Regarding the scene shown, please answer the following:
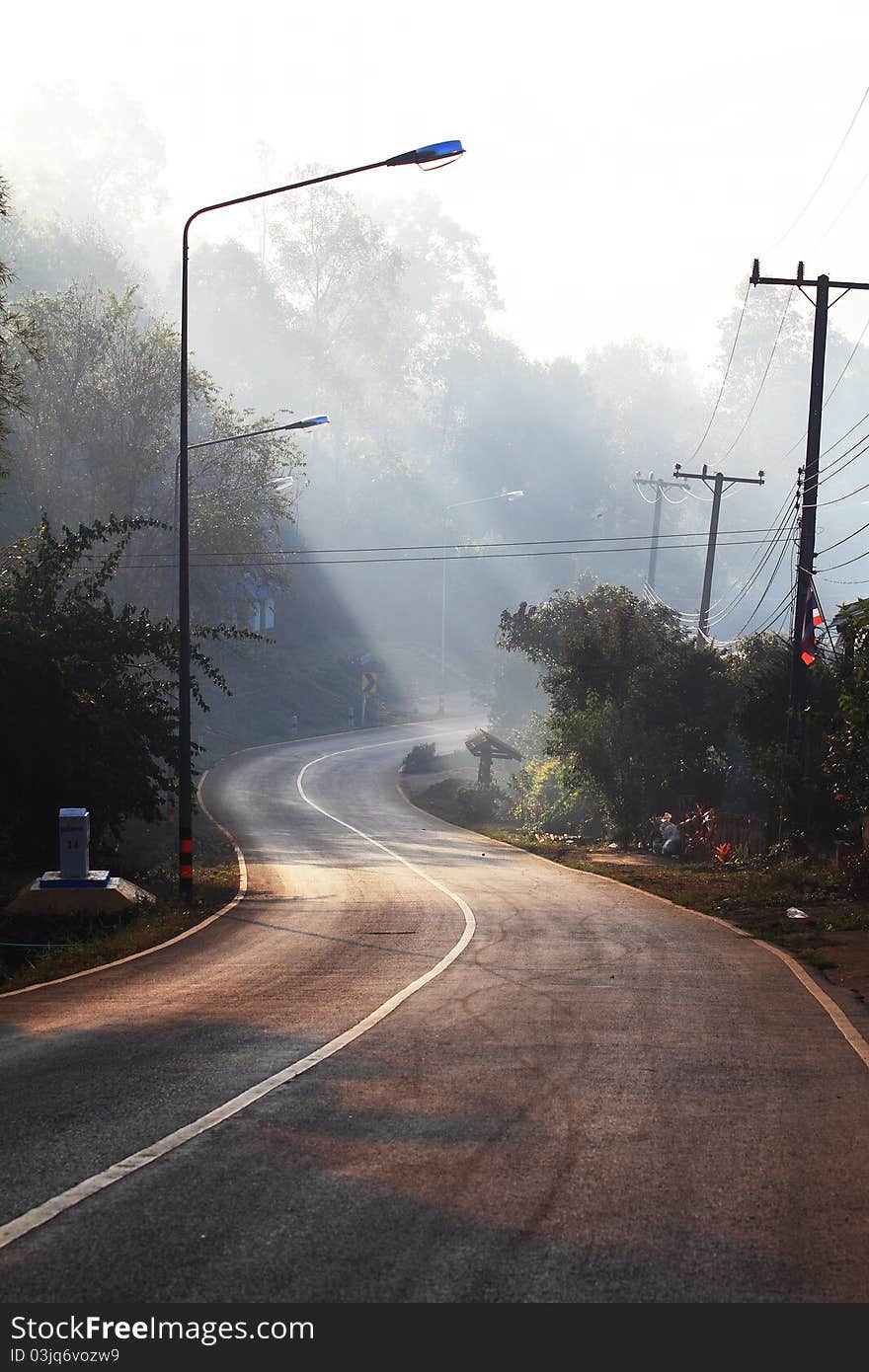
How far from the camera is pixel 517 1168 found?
605 cm

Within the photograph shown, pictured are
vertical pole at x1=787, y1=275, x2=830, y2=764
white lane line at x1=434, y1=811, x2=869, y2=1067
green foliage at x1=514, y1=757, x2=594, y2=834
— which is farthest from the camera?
green foliage at x1=514, y1=757, x2=594, y2=834

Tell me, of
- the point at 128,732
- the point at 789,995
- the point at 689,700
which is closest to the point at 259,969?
the point at 789,995

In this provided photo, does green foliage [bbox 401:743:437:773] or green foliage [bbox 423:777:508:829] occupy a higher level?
green foliage [bbox 401:743:437:773]

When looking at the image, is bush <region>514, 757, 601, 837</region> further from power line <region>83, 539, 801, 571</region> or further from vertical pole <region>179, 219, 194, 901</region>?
vertical pole <region>179, 219, 194, 901</region>

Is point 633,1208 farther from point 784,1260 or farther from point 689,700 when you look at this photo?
point 689,700

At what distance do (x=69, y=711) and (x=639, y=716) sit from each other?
1721 cm

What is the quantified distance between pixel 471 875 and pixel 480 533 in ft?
299

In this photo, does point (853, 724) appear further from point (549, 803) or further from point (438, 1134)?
Answer: point (549, 803)

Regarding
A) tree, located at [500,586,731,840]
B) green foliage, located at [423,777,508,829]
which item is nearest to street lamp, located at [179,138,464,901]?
tree, located at [500,586,731,840]

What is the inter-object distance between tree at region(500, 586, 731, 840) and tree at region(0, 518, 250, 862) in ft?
44.2

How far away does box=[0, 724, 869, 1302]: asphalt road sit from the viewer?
15.8 feet

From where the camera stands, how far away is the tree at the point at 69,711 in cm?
2428

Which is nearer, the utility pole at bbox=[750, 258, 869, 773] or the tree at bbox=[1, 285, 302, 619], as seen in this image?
the utility pole at bbox=[750, 258, 869, 773]

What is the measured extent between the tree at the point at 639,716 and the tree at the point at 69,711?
13.5 metres
